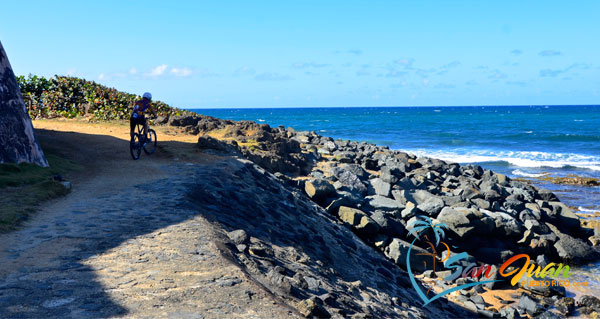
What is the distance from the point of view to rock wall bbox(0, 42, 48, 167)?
10.1 m

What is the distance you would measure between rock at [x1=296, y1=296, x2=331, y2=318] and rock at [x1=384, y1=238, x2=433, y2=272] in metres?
6.05

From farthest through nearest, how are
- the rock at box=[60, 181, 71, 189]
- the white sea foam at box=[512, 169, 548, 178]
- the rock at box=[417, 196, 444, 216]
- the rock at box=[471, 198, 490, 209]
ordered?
1. the white sea foam at box=[512, 169, 548, 178]
2. the rock at box=[471, 198, 490, 209]
3. the rock at box=[417, 196, 444, 216]
4. the rock at box=[60, 181, 71, 189]

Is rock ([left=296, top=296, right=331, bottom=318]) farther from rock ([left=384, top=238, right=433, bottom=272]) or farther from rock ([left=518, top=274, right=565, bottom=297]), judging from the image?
rock ([left=518, top=274, right=565, bottom=297])

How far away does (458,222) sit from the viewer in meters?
12.8

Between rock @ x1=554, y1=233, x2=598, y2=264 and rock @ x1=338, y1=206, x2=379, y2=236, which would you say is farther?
rock @ x1=554, y1=233, x2=598, y2=264

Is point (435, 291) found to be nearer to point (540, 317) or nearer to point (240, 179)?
point (540, 317)

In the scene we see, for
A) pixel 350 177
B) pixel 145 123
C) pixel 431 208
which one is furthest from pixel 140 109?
pixel 431 208

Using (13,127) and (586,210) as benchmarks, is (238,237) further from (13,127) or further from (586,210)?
(586,210)

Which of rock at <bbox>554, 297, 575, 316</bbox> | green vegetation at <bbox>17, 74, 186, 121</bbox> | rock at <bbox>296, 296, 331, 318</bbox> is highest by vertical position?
green vegetation at <bbox>17, 74, 186, 121</bbox>

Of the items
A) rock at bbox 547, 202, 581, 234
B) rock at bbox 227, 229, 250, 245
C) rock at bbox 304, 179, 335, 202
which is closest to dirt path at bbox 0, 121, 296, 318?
rock at bbox 227, 229, 250, 245

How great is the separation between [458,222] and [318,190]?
12.4 ft

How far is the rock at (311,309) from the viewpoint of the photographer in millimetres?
4855

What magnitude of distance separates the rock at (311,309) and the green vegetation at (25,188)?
4.38m

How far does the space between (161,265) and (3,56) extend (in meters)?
8.04
